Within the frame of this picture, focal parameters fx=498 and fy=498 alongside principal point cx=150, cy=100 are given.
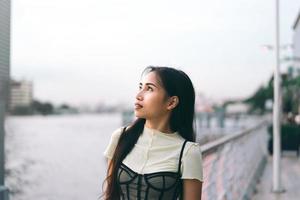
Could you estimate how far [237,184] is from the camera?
19.1 feet

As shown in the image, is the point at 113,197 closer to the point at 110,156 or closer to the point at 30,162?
the point at 110,156

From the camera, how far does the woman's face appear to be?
1663mm

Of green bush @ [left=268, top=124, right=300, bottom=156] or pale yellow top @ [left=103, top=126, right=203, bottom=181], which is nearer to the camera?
pale yellow top @ [left=103, top=126, right=203, bottom=181]

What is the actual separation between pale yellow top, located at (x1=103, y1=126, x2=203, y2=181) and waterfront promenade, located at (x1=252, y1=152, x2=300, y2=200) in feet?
18.7

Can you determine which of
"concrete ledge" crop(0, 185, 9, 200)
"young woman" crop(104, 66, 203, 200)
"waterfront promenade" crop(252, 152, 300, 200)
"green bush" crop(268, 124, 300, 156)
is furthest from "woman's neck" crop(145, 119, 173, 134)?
"green bush" crop(268, 124, 300, 156)

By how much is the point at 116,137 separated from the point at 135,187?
0.24 meters

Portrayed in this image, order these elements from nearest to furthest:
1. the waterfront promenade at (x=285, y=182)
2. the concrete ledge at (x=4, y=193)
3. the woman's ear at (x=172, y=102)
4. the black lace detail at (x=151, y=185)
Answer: the black lace detail at (x=151, y=185) → the woman's ear at (x=172, y=102) → the concrete ledge at (x=4, y=193) → the waterfront promenade at (x=285, y=182)

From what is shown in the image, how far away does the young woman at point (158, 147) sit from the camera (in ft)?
5.28

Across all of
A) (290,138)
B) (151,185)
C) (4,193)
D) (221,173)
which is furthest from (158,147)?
(290,138)

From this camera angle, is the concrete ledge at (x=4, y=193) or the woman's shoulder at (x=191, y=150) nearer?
the woman's shoulder at (x=191, y=150)

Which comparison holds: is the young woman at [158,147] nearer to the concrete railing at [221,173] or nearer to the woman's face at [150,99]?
the woman's face at [150,99]

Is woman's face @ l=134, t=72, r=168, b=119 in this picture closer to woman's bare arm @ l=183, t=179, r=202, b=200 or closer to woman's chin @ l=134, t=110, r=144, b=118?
woman's chin @ l=134, t=110, r=144, b=118

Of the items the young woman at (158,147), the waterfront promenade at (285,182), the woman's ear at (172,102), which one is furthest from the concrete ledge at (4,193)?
the waterfront promenade at (285,182)

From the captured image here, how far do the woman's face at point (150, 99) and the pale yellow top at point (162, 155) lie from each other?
77 millimetres
